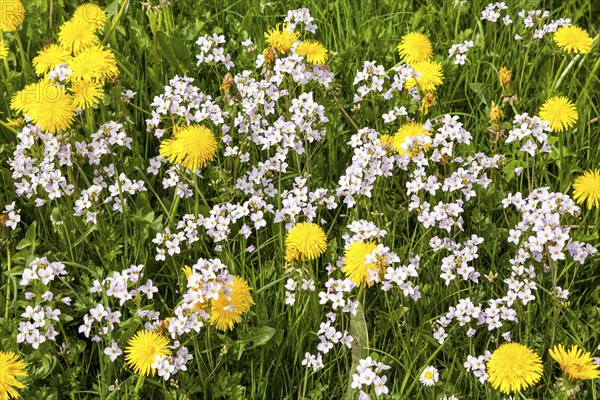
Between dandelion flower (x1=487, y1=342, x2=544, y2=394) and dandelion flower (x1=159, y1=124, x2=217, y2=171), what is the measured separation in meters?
1.28

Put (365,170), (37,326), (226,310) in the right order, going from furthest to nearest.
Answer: (365,170) < (37,326) < (226,310)

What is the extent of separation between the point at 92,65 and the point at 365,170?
118 cm

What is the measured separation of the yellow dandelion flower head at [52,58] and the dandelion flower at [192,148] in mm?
703

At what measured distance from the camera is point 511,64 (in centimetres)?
426

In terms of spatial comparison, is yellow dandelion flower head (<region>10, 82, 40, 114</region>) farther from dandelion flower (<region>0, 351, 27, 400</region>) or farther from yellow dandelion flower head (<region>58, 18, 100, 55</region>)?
dandelion flower (<region>0, 351, 27, 400</region>)

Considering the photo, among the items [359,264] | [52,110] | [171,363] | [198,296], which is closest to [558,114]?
[359,264]

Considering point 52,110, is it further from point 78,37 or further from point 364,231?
point 364,231

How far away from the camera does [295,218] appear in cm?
336

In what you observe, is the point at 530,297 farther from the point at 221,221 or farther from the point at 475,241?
the point at 221,221

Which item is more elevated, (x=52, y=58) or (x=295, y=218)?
(x=52, y=58)

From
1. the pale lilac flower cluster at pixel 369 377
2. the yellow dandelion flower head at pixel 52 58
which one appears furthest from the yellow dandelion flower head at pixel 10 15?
the pale lilac flower cluster at pixel 369 377

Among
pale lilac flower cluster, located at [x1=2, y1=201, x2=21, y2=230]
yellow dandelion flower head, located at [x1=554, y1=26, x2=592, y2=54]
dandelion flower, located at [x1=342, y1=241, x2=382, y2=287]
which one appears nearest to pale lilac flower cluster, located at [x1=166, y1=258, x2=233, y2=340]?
dandelion flower, located at [x1=342, y1=241, x2=382, y2=287]

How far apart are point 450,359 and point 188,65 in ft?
6.17

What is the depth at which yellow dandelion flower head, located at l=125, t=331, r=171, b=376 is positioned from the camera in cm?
277
